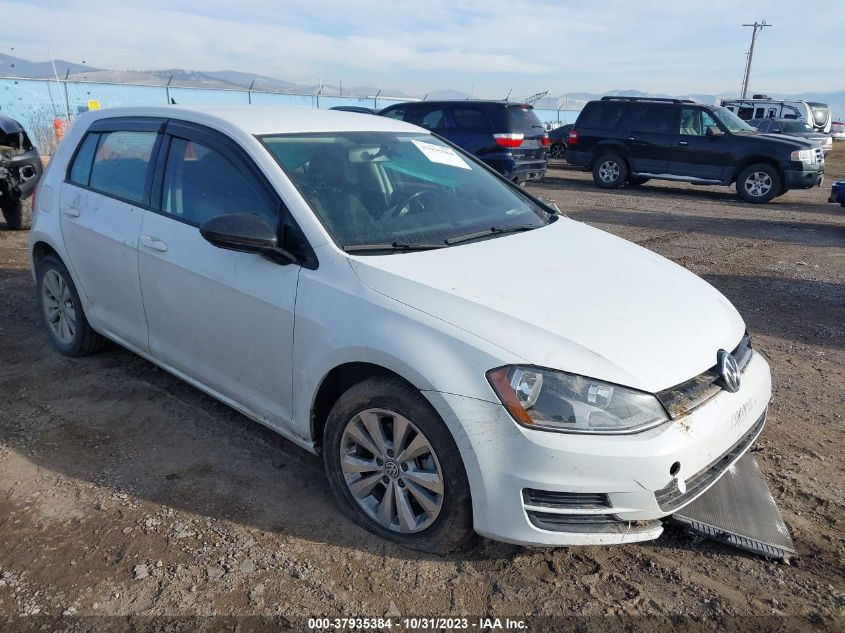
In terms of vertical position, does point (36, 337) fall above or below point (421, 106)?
below

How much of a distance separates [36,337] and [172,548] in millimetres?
3093

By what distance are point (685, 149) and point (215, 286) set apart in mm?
12961

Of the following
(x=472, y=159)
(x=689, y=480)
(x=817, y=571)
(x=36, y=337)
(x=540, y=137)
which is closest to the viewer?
(x=689, y=480)

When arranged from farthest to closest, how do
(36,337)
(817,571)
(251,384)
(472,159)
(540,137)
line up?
(540,137) → (36,337) → (472,159) → (251,384) → (817,571)

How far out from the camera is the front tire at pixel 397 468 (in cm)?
251

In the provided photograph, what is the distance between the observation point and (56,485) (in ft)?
10.5

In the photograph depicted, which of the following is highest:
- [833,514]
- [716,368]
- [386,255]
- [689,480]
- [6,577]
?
[386,255]

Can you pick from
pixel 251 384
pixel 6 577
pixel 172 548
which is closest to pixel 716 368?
pixel 251 384

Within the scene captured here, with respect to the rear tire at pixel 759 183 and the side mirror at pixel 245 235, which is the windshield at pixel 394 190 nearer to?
the side mirror at pixel 245 235

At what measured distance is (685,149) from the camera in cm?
1393

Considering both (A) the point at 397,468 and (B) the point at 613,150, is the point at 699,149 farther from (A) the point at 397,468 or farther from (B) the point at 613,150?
(A) the point at 397,468

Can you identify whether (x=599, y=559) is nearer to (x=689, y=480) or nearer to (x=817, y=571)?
(x=689, y=480)

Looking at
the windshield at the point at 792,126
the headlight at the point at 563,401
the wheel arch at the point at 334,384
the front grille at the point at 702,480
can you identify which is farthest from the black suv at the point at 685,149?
the wheel arch at the point at 334,384

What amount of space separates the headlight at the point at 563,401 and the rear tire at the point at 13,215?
854cm
